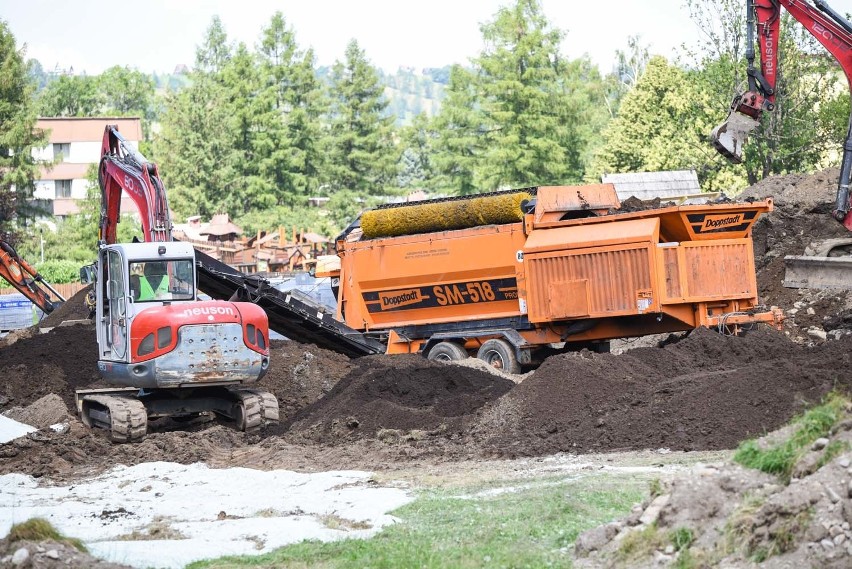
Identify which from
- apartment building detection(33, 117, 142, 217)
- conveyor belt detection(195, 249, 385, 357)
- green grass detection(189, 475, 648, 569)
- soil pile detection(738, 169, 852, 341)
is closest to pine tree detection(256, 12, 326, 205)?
apartment building detection(33, 117, 142, 217)

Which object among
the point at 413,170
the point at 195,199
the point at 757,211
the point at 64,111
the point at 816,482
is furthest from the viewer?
the point at 413,170

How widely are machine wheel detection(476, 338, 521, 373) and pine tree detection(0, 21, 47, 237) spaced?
39781 mm

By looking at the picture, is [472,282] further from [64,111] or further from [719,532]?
[64,111]

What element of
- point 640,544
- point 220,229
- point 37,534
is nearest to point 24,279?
point 37,534

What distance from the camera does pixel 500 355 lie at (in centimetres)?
2167

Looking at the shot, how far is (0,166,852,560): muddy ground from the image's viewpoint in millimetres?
13820

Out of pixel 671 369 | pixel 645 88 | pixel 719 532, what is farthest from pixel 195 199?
pixel 719 532

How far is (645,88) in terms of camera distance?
5250cm

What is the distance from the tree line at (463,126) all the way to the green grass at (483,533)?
93.0 ft

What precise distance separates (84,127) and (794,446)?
87911 millimetres

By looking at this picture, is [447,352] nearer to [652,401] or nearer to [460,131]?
[652,401]

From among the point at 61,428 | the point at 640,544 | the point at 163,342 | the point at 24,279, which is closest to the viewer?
the point at 640,544

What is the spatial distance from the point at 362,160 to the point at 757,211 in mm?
51591

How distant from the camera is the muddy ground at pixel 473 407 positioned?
1382 cm
